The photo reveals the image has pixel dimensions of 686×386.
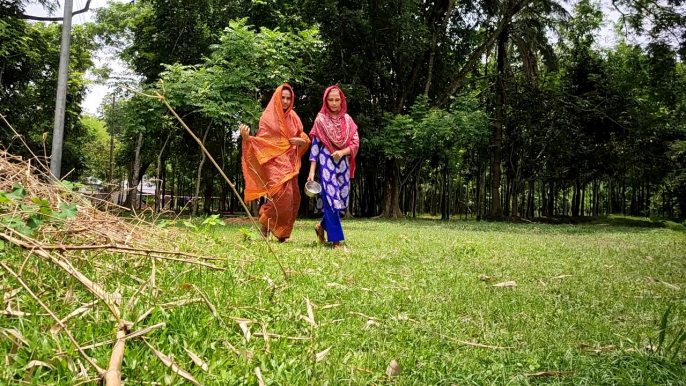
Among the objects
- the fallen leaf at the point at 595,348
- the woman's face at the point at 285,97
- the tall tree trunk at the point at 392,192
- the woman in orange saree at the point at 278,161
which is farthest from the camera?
the tall tree trunk at the point at 392,192

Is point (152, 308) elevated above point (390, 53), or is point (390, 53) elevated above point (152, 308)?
point (390, 53)

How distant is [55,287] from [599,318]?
9.35 ft

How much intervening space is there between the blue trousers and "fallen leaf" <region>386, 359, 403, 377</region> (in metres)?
3.86

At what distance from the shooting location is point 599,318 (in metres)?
2.76

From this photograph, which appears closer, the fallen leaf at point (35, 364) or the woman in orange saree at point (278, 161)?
the fallen leaf at point (35, 364)

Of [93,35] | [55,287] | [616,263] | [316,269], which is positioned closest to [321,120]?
[316,269]

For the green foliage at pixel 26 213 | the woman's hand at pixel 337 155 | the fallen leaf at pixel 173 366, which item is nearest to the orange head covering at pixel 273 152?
the woman's hand at pixel 337 155

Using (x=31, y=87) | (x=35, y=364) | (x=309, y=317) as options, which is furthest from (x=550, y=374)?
(x=31, y=87)

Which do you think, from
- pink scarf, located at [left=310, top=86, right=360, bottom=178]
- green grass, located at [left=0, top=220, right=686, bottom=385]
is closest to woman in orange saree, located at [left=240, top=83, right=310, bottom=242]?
pink scarf, located at [left=310, top=86, right=360, bottom=178]

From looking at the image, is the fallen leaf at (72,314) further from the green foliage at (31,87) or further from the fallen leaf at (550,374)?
the green foliage at (31,87)

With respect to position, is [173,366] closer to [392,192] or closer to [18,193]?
[18,193]

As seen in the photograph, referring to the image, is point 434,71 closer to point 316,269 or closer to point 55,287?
point 316,269

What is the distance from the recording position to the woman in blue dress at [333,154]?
5.90 m

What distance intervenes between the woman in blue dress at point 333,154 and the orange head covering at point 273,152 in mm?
297
